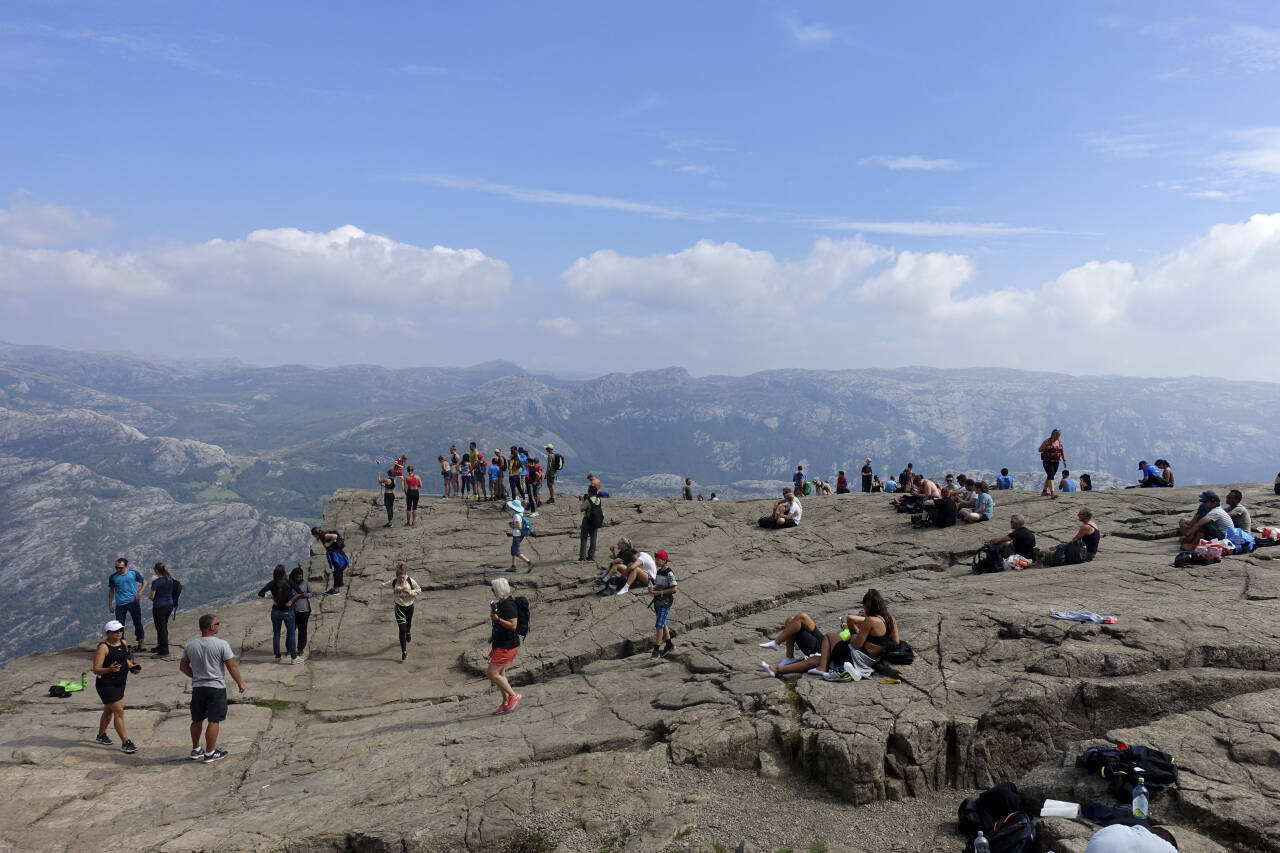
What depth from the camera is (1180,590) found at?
546 inches

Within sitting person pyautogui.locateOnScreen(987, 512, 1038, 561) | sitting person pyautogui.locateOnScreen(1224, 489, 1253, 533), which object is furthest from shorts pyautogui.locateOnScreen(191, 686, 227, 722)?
sitting person pyautogui.locateOnScreen(1224, 489, 1253, 533)

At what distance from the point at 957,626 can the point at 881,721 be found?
4004mm

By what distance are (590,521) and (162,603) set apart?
12827 mm

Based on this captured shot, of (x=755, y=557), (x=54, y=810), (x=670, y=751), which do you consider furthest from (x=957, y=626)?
(x=54, y=810)

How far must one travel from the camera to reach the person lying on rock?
1166cm

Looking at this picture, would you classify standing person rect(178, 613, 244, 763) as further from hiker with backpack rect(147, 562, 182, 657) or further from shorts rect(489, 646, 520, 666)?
hiker with backpack rect(147, 562, 182, 657)

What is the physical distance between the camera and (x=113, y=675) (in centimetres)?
1235

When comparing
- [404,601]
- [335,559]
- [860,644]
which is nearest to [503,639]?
[404,601]

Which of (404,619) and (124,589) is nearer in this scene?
(124,589)

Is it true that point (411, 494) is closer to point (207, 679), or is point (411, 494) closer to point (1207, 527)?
point (207, 679)

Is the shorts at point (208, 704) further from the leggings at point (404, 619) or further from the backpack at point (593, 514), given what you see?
the backpack at point (593, 514)

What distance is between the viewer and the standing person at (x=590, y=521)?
2322cm

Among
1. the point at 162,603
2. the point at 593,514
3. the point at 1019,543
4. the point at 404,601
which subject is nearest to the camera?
the point at 1019,543

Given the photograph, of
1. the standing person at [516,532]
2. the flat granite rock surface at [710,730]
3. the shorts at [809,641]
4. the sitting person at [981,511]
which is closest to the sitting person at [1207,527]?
the flat granite rock surface at [710,730]
